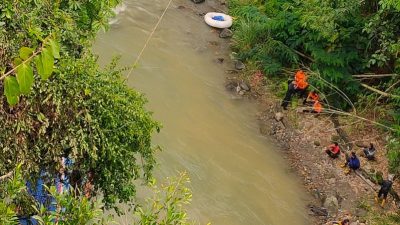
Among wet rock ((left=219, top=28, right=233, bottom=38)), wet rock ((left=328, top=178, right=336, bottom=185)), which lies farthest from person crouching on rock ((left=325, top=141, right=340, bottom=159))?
wet rock ((left=219, top=28, right=233, bottom=38))

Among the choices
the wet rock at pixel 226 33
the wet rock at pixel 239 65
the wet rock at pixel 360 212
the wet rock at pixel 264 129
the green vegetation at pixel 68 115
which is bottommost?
the wet rock at pixel 360 212

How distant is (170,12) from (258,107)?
4780 mm

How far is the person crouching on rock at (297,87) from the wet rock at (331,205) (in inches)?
110

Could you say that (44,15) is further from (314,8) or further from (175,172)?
(314,8)

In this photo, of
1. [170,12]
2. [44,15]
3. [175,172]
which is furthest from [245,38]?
A: [44,15]

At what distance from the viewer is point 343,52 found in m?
11.4

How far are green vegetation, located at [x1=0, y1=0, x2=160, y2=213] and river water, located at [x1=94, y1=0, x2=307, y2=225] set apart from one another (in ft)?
12.3

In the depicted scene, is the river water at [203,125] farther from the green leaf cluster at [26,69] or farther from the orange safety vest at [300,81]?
the green leaf cluster at [26,69]

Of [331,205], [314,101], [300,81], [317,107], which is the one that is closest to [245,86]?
[300,81]

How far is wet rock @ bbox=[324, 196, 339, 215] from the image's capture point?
31.4 feet

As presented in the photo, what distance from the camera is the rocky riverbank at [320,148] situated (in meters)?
9.66

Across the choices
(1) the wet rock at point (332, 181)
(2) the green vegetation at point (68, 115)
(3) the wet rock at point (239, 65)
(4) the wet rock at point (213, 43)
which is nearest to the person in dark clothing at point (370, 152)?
(1) the wet rock at point (332, 181)

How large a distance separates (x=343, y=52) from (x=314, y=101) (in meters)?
1.29

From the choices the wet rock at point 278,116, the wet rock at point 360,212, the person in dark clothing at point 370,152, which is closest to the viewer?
the wet rock at point 360,212
